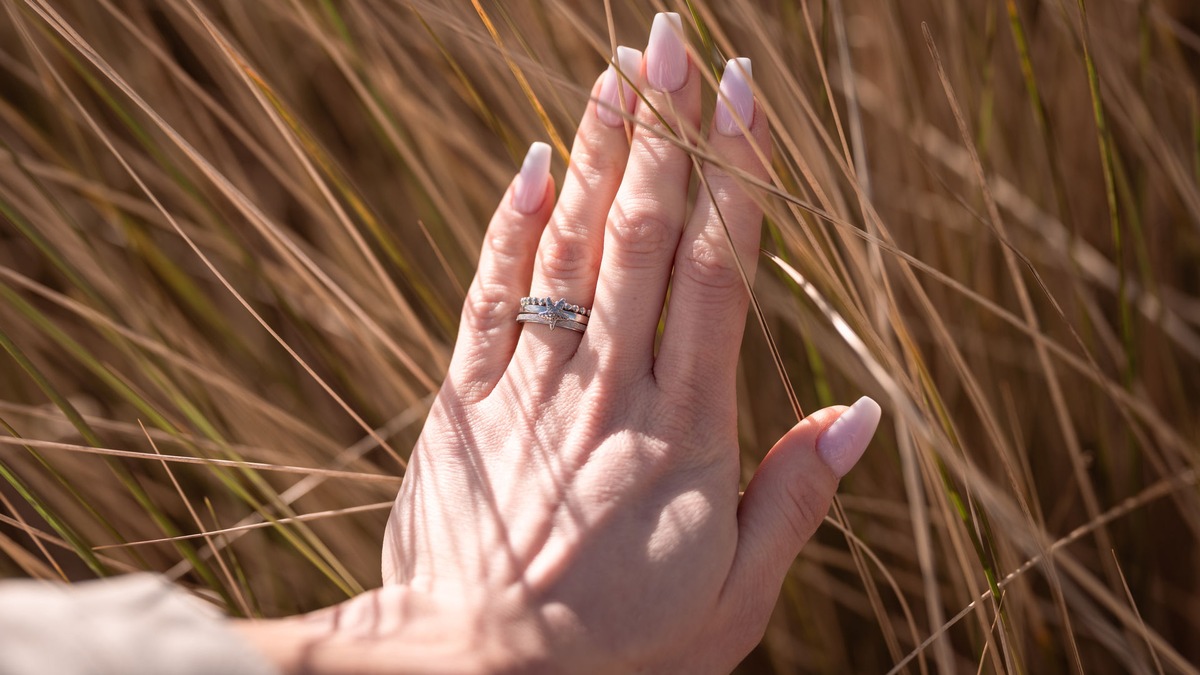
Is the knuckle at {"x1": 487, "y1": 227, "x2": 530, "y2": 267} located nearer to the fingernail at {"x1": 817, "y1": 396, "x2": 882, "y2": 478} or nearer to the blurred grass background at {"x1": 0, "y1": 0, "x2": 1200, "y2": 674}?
the blurred grass background at {"x1": 0, "y1": 0, "x2": 1200, "y2": 674}

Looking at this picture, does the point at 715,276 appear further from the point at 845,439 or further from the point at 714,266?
the point at 845,439

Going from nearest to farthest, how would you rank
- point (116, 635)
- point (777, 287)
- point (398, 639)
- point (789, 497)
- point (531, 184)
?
point (116, 635) → point (398, 639) → point (789, 497) → point (531, 184) → point (777, 287)

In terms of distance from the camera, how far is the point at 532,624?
548mm

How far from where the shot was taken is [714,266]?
0.64 m

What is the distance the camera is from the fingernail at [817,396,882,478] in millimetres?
616

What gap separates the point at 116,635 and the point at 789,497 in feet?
1.38

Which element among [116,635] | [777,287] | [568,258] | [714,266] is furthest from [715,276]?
[116,635]

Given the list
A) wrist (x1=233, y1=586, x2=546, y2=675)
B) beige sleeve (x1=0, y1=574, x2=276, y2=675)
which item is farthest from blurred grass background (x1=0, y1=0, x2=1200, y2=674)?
beige sleeve (x1=0, y1=574, x2=276, y2=675)

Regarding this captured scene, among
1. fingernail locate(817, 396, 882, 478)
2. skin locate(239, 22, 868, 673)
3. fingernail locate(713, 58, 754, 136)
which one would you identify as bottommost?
fingernail locate(817, 396, 882, 478)

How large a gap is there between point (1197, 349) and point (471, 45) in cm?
79

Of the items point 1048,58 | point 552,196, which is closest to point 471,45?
point 552,196

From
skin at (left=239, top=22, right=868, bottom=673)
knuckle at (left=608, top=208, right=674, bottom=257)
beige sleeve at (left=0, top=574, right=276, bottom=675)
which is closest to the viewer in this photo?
beige sleeve at (left=0, top=574, right=276, bottom=675)

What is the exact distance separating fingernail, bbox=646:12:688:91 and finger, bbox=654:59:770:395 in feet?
0.14

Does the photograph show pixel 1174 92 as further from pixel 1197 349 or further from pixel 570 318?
pixel 570 318
